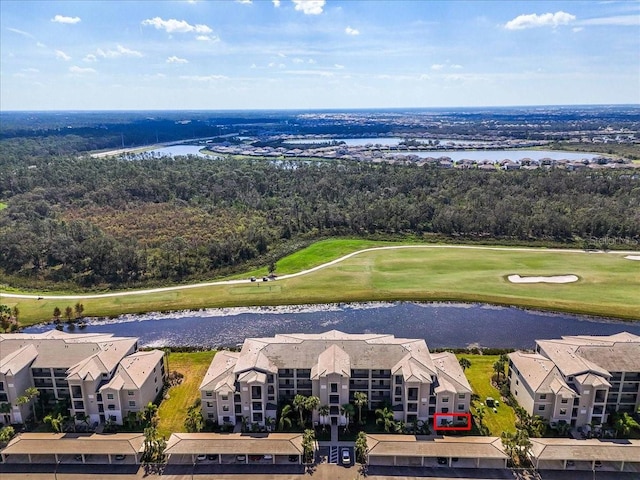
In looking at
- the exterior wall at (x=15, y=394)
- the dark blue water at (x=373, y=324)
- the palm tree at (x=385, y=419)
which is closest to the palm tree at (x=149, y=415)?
the exterior wall at (x=15, y=394)

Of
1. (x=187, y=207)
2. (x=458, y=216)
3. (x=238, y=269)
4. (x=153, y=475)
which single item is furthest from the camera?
(x=187, y=207)

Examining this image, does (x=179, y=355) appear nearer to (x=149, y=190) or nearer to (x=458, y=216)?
(x=458, y=216)

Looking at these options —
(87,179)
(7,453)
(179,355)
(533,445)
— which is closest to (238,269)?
(179,355)

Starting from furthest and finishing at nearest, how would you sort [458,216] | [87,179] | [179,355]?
[87,179] → [458,216] → [179,355]

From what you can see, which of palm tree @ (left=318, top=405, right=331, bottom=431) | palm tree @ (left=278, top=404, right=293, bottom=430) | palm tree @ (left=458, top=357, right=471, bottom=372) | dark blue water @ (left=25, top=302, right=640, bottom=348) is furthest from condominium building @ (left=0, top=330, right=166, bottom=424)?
palm tree @ (left=458, top=357, right=471, bottom=372)

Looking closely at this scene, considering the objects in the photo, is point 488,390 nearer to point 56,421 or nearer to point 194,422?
point 194,422

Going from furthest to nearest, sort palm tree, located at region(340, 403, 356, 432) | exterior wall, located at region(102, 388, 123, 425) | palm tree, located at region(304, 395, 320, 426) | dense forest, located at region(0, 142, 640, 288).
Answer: dense forest, located at region(0, 142, 640, 288), exterior wall, located at region(102, 388, 123, 425), palm tree, located at region(340, 403, 356, 432), palm tree, located at region(304, 395, 320, 426)

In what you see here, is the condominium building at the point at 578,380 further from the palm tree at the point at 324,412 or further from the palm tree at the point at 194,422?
the palm tree at the point at 194,422

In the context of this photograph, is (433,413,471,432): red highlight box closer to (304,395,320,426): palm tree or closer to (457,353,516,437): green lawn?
(457,353,516,437): green lawn
